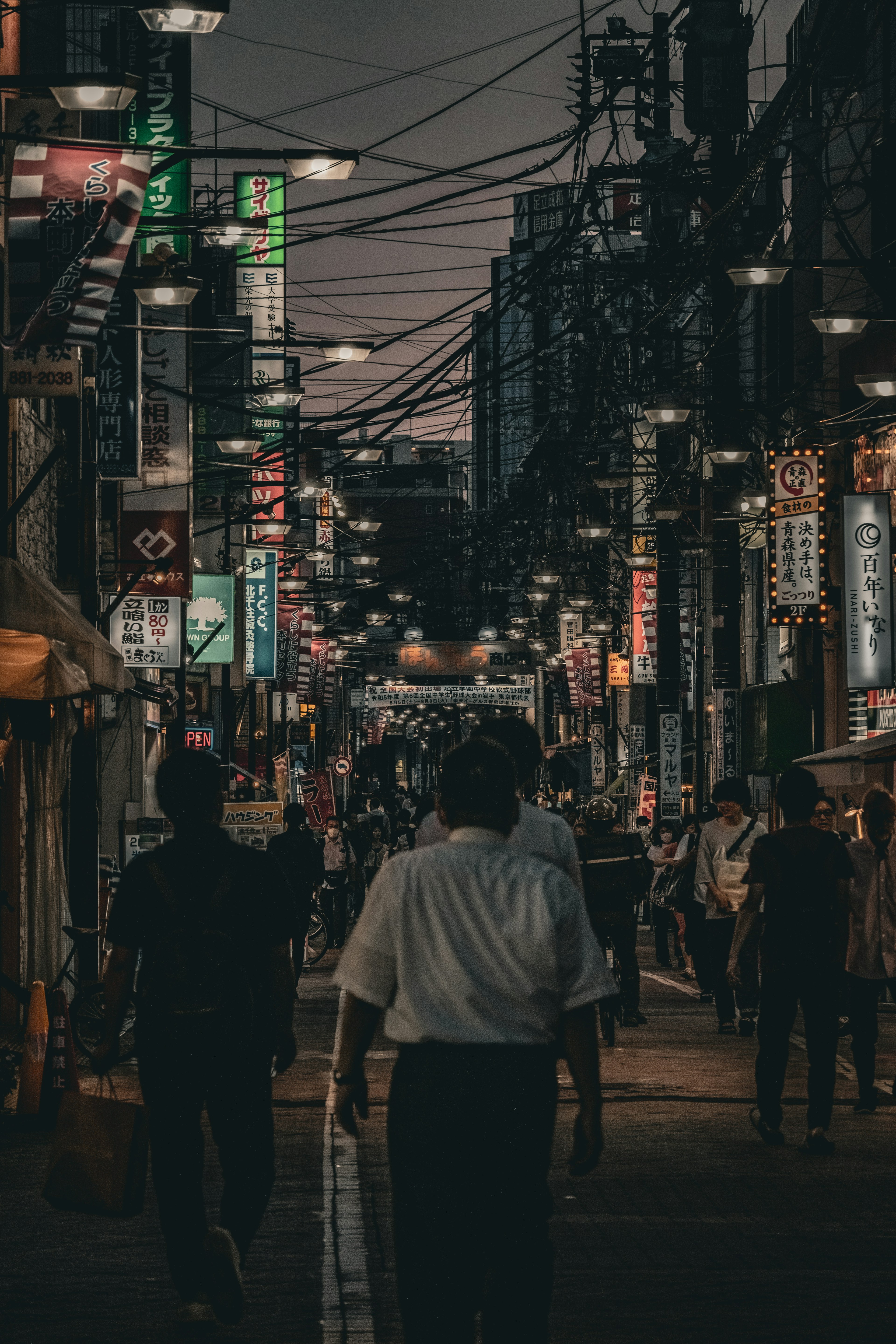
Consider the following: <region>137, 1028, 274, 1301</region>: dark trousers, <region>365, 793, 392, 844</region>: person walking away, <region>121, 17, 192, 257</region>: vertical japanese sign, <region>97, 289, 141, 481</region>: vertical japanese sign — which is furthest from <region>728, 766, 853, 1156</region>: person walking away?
<region>365, 793, 392, 844</region>: person walking away

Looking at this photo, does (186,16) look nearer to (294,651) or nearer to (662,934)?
(662,934)

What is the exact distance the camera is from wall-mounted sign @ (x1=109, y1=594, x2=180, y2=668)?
24.6 meters

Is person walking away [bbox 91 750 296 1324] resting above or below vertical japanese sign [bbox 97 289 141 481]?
below

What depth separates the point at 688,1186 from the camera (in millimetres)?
9180

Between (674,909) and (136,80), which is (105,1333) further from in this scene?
(674,909)

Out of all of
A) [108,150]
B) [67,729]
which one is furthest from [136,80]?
[67,729]

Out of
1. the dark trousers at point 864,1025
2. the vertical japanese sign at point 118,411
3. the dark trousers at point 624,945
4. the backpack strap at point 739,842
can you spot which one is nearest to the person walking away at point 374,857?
the vertical japanese sign at point 118,411

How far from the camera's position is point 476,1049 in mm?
4477

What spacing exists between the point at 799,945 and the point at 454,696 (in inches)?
3254

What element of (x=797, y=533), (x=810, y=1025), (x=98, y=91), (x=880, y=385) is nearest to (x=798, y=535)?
(x=797, y=533)

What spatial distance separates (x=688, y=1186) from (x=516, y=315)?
459 ft

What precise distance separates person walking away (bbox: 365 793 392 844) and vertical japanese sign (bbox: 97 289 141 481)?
17082 mm

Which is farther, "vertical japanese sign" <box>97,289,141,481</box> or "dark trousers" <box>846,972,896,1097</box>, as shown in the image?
"vertical japanese sign" <box>97,289,141,481</box>

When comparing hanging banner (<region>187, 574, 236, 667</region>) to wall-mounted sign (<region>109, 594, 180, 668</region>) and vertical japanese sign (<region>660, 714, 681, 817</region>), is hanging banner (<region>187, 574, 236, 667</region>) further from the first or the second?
vertical japanese sign (<region>660, 714, 681, 817</region>)
